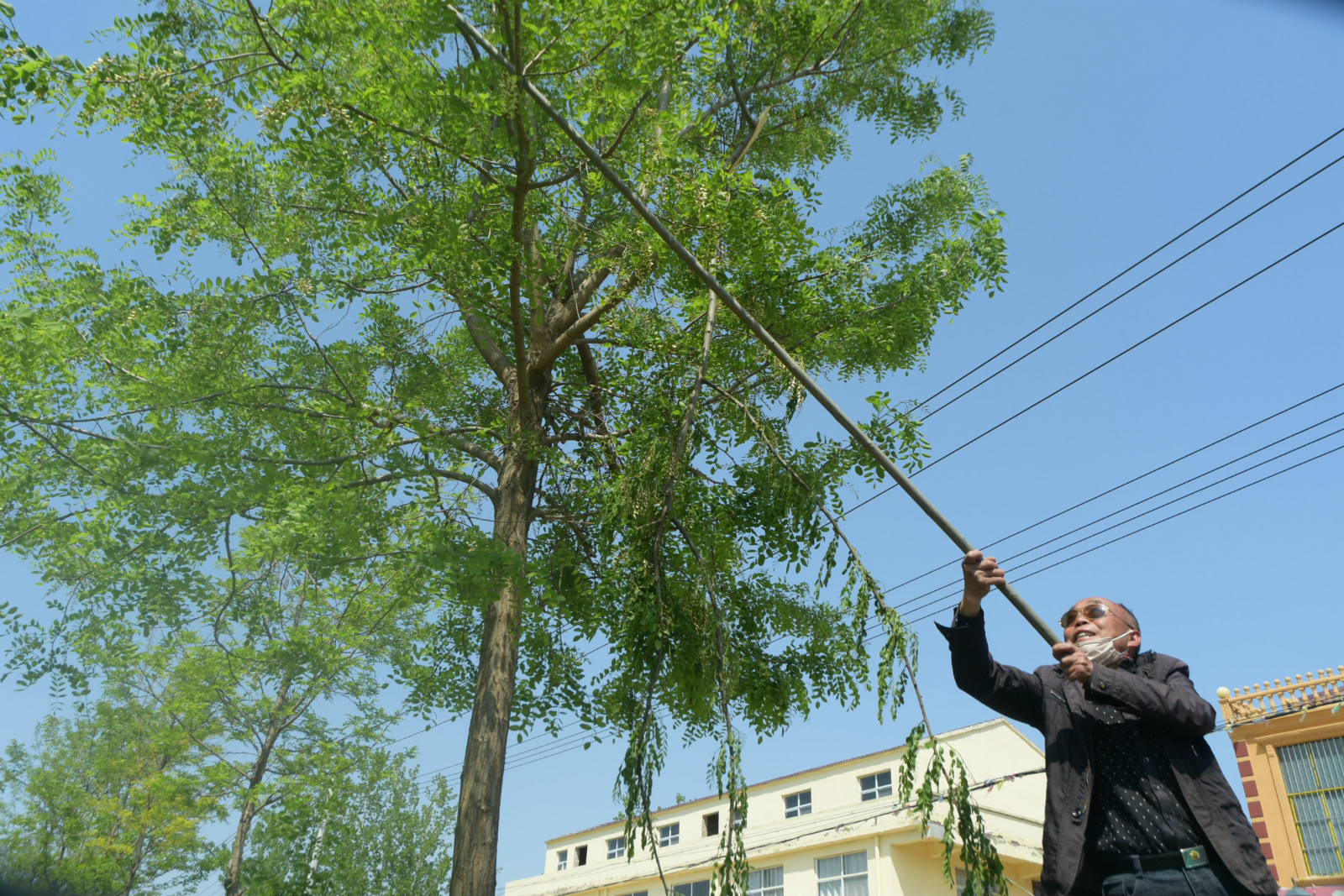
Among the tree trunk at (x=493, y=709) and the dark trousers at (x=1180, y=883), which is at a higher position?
the tree trunk at (x=493, y=709)

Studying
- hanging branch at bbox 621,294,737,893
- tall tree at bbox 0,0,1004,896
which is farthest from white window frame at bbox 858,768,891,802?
hanging branch at bbox 621,294,737,893

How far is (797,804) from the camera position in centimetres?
2311

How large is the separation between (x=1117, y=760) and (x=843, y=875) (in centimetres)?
1810

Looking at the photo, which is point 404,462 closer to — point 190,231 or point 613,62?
point 190,231

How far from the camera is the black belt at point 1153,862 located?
2387 mm

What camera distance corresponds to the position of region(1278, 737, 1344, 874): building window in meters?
14.4

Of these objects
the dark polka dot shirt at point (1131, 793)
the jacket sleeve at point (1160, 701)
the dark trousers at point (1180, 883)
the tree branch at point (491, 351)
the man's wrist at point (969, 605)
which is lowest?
the dark trousers at point (1180, 883)

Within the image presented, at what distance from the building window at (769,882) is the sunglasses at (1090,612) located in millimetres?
19200

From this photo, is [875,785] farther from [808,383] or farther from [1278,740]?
[808,383]

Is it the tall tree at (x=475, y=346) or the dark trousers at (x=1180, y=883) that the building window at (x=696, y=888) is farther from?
the dark trousers at (x=1180, y=883)

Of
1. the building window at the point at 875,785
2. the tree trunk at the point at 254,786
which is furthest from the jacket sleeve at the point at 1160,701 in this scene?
the building window at the point at 875,785

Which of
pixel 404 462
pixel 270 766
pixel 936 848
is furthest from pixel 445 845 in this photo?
pixel 404 462

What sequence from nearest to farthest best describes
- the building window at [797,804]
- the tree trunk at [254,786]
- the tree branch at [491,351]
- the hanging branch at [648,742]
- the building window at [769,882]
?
the hanging branch at [648,742]
the tree branch at [491,351]
the tree trunk at [254,786]
the building window at [769,882]
the building window at [797,804]

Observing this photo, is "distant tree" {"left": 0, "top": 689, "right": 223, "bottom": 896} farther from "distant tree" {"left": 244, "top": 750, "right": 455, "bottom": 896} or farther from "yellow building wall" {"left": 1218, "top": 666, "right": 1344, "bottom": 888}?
"yellow building wall" {"left": 1218, "top": 666, "right": 1344, "bottom": 888}
